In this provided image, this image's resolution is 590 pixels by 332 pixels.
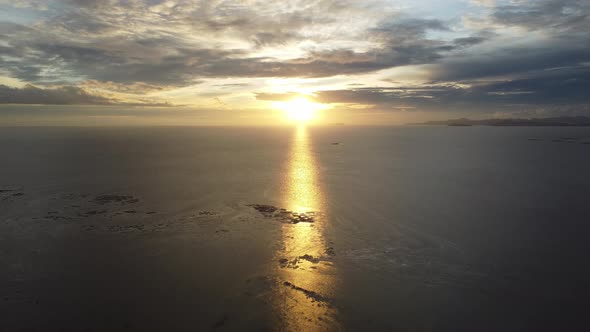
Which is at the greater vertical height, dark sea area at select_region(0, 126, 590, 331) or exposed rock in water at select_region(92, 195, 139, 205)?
exposed rock in water at select_region(92, 195, 139, 205)

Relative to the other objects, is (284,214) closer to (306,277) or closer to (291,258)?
(291,258)

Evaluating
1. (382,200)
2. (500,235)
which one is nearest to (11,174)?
(382,200)

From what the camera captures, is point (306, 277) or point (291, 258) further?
point (291, 258)

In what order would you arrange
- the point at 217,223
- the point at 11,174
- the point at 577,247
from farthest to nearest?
the point at 11,174
the point at 217,223
the point at 577,247

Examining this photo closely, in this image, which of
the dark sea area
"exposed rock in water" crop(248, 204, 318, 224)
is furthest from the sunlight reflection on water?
"exposed rock in water" crop(248, 204, 318, 224)

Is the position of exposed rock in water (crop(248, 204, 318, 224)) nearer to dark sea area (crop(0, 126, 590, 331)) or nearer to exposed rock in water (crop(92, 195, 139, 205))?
dark sea area (crop(0, 126, 590, 331))

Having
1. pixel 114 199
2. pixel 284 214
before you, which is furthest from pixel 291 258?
pixel 114 199

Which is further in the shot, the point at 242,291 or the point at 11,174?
the point at 11,174

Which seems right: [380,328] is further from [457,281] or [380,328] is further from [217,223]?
[217,223]

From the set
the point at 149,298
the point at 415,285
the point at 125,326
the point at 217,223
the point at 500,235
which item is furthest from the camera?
the point at 217,223
